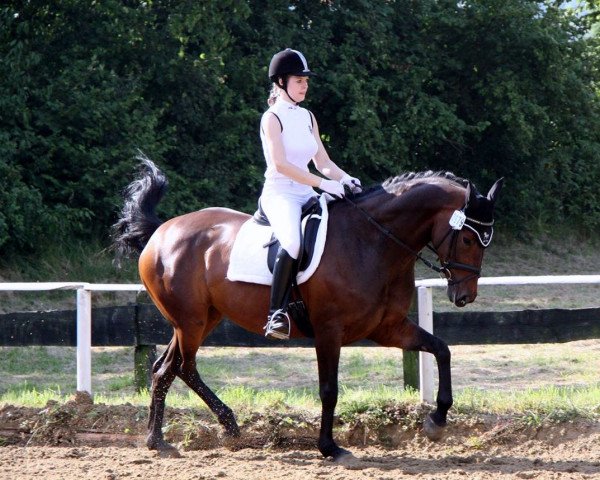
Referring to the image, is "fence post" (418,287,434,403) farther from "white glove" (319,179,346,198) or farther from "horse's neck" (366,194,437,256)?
"white glove" (319,179,346,198)

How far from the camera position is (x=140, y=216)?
8.02 metres

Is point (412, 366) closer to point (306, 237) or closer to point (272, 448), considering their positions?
point (272, 448)

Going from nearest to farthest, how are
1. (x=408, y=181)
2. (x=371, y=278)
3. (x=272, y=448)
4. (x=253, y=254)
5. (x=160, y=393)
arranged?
(x=371, y=278)
(x=408, y=181)
(x=253, y=254)
(x=272, y=448)
(x=160, y=393)

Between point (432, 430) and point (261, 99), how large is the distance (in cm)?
1311

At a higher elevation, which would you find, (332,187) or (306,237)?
(332,187)

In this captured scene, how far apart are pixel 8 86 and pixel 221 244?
10.2 m

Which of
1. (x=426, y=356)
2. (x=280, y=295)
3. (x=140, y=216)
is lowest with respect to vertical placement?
(x=426, y=356)

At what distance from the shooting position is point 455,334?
816 cm

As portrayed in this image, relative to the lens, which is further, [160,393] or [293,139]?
[160,393]

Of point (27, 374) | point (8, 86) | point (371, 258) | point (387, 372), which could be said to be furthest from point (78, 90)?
point (371, 258)

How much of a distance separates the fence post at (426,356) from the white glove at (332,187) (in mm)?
1612

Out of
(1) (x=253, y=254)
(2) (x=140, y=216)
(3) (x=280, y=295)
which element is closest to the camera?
(3) (x=280, y=295)

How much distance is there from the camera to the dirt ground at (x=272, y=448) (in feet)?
20.3

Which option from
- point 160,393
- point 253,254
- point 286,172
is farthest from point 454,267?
point 160,393
